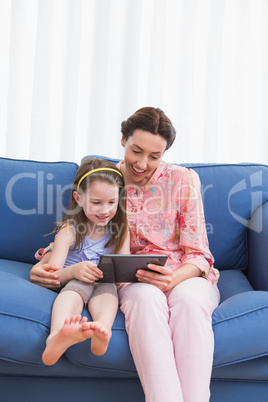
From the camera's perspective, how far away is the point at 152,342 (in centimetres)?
121

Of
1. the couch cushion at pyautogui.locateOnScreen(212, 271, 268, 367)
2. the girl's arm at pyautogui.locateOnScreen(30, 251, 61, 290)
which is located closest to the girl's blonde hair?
the girl's arm at pyautogui.locateOnScreen(30, 251, 61, 290)

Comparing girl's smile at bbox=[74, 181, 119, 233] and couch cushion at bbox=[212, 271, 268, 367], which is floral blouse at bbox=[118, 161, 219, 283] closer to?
girl's smile at bbox=[74, 181, 119, 233]

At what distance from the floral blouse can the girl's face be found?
5.6 inches

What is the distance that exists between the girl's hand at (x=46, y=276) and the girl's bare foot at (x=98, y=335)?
13.6 inches

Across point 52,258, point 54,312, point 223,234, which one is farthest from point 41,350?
point 223,234

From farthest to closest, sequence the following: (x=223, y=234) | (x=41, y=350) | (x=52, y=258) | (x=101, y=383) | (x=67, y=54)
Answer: (x=67, y=54) → (x=223, y=234) → (x=52, y=258) → (x=101, y=383) → (x=41, y=350)

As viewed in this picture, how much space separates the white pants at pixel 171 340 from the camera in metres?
1.16

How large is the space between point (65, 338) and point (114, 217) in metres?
0.63

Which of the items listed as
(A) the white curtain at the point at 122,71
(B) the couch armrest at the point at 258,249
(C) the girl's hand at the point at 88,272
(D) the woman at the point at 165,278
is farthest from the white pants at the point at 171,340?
(A) the white curtain at the point at 122,71

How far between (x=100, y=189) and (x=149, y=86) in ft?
4.15

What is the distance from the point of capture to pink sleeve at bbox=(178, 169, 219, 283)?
1.61 meters

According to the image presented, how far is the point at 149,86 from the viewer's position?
105 inches

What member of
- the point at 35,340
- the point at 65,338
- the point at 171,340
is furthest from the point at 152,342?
the point at 35,340

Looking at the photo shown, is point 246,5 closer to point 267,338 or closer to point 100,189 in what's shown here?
point 100,189
